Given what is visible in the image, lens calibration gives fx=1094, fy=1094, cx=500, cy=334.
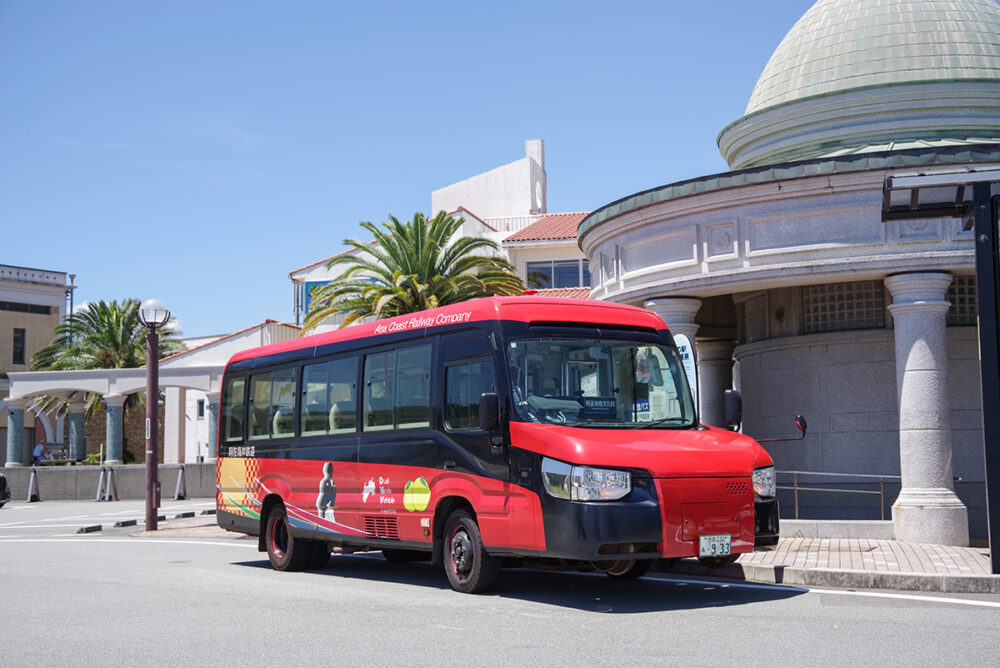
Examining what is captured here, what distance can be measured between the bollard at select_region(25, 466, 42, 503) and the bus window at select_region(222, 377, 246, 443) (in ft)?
80.5

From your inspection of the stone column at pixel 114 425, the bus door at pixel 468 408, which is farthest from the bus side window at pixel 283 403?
the stone column at pixel 114 425

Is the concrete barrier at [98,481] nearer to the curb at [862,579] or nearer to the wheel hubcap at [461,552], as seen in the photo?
the wheel hubcap at [461,552]

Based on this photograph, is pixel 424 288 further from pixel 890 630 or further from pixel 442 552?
pixel 890 630

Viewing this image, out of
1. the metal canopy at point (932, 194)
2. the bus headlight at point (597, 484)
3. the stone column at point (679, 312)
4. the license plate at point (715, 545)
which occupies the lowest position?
the license plate at point (715, 545)

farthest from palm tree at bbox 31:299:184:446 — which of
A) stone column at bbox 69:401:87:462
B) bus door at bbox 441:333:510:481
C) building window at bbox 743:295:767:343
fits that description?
bus door at bbox 441:333:510:481

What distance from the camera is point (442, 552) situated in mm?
11227

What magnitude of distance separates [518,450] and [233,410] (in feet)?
23.1

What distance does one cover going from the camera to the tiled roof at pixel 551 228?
46.3m

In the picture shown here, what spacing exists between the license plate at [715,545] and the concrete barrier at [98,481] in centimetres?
2904

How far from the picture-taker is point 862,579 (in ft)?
35.7

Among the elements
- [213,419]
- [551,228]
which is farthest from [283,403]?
[551,228]

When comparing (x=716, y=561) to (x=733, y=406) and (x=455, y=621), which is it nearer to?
(x=733, y=406)

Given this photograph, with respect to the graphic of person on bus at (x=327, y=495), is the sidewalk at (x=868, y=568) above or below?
below

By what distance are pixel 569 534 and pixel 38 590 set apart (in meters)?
6.12
